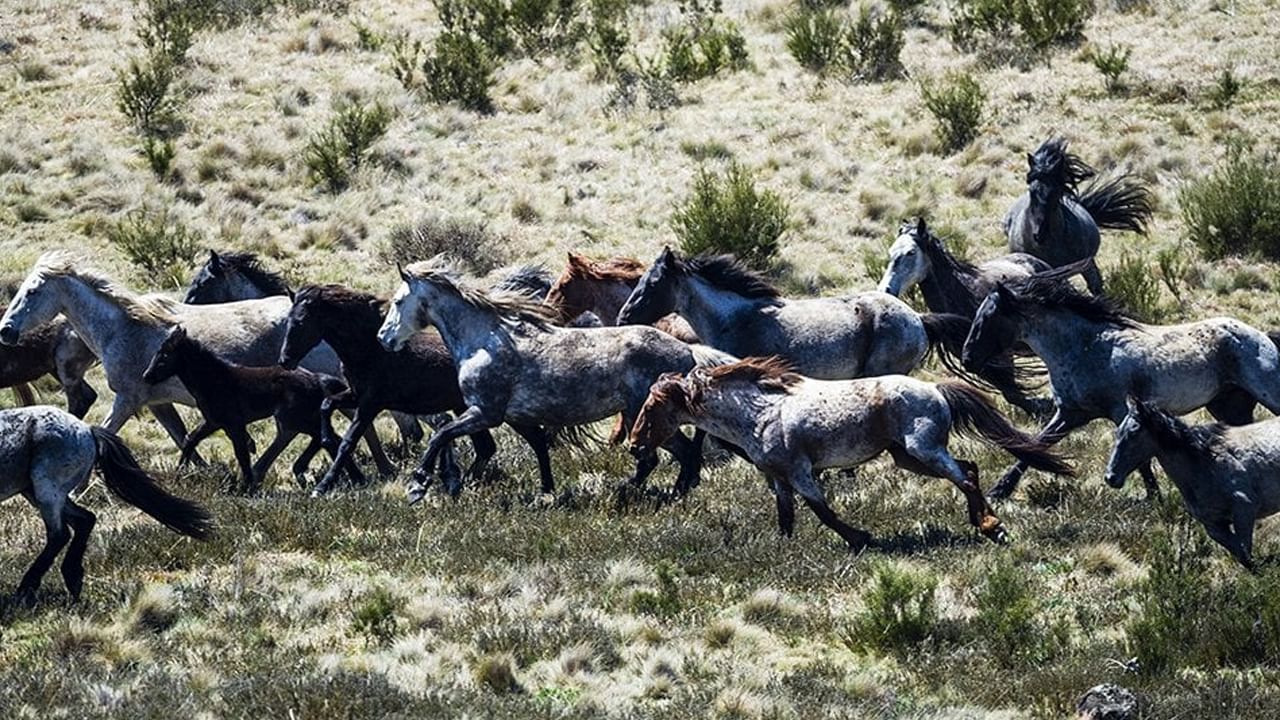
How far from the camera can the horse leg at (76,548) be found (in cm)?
995

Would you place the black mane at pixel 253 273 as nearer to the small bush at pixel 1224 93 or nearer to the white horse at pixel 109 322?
the white horse at pixel 109 322

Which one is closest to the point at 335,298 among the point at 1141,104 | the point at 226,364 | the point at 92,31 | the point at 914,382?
the point at 226,364

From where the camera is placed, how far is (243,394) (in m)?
13.5

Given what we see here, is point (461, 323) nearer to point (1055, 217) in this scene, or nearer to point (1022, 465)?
point (1022, 465)

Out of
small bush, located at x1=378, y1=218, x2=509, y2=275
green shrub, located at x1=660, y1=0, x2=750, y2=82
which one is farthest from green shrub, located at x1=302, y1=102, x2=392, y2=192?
green shrub, located at x1=660, y1=0, x2=750, y2=82

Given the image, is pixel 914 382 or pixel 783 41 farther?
pixel 783 41

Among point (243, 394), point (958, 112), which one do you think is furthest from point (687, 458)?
point (958, 112)

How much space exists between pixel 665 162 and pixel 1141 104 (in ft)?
23.2

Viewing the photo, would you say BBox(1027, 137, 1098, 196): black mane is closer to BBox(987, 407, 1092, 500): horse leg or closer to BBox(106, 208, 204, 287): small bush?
BBox(987, 407, 1092, 500): horse leg

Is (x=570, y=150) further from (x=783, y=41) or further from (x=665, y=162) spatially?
(x=783, y=41)

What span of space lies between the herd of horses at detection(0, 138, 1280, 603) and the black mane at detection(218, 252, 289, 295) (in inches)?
30.6

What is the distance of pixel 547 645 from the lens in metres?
9.24

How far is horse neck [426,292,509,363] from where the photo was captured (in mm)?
13195

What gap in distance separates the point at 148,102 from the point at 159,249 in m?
5.24
